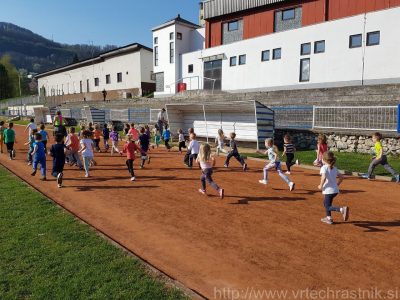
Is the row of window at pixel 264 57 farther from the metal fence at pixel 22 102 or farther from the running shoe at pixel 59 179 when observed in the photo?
the metal fence at pixel 22 102

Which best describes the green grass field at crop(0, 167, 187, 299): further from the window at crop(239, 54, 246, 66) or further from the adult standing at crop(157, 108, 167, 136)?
the window at crop(239, 54, 246, 66)

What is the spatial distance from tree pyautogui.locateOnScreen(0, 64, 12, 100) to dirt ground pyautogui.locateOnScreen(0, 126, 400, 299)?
394 feet

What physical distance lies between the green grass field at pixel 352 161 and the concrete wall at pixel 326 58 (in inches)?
346

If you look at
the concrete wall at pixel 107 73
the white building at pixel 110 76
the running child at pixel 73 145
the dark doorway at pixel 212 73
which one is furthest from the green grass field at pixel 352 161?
the concrete wall at pixel 107 73

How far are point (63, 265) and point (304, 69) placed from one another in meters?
25.2

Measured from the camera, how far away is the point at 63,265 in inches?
226

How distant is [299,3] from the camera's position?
29.1 metres

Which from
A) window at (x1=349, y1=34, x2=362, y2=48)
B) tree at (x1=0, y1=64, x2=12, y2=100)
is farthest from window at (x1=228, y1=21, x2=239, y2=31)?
tree at (x1=0, y1=64, x2=12, y2=100)

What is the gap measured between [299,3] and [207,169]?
985 inches

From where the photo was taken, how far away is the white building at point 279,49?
73.4ft

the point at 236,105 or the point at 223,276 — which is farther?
the point at 236,105

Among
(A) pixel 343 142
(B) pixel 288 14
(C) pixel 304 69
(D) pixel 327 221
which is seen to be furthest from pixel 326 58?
(D) pixel 327 221

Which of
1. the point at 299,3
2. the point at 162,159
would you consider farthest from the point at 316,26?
Result: the point at 162,159

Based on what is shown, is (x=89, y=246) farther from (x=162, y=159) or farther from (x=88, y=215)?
(x=162, y=159)
